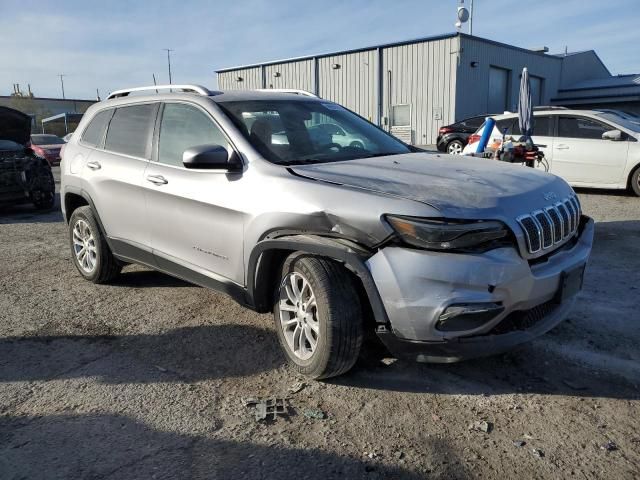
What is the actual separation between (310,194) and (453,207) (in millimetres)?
800

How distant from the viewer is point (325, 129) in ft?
13.6

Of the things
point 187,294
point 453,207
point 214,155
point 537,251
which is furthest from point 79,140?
point 537,251

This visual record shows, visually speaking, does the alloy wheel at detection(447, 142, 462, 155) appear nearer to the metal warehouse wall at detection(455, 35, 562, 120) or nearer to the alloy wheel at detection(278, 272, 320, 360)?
the metal warehouse wall at detection(455, 35, 562, 120)

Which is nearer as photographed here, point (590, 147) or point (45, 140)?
point (590, 147)

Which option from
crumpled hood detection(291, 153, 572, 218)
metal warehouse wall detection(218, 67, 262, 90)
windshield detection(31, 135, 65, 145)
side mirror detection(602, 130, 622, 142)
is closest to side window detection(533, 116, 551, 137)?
side mirror detection(602, 130, 622, 142)

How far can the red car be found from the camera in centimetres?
2186

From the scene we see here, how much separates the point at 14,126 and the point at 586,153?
421 inches

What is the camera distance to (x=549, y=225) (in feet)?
9.80

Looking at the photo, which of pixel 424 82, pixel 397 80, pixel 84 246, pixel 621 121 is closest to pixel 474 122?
pixel 621 121

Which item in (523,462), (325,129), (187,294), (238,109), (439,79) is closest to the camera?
(523,462)

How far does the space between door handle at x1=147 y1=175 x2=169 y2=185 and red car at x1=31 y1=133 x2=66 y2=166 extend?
1980 cm

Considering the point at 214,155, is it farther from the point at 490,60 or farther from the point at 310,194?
the point at 490,60

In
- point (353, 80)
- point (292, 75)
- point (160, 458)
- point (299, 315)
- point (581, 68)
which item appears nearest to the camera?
point (160, 458)

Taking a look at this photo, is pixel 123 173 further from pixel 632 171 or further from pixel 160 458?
pixel 632 171
